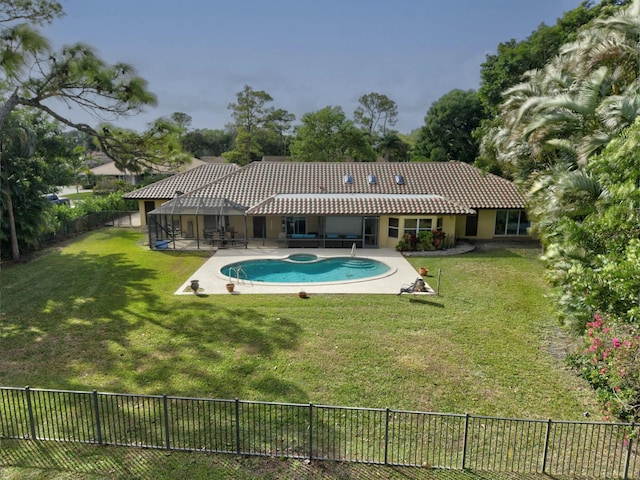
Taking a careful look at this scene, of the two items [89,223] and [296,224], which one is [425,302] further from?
[89,223]

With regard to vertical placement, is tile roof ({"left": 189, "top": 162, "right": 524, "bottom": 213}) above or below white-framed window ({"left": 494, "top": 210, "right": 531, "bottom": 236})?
above

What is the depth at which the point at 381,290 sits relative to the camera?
1800 centimetres

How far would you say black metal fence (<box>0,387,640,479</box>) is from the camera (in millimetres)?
7672

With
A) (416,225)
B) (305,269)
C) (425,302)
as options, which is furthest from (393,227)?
(425,302)

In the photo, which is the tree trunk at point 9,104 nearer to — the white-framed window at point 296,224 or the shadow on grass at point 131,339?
the shadow on grass at point 131,339

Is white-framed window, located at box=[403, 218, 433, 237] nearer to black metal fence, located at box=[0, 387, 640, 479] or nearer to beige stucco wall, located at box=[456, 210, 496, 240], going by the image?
beige stucco wall, located at box=[456, 210, 496, 240]

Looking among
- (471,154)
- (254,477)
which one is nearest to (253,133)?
(471,154)

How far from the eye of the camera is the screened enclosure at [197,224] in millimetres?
26000

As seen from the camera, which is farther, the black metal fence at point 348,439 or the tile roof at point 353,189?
the tile roof at point 353,189

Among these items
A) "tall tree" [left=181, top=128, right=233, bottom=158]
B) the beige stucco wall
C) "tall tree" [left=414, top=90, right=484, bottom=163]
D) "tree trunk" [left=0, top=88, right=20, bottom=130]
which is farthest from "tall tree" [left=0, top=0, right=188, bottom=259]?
"tall tree" [left=181, top=128, right=233, bottom=158]

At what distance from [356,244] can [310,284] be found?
8.88m

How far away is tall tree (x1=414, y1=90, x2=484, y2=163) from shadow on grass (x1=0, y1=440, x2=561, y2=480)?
41.0 metres

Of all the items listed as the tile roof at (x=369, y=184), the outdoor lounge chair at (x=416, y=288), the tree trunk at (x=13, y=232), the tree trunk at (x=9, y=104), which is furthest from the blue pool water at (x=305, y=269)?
the tree trunk at (x=13, y=232)

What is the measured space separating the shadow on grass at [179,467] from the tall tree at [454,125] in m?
41.0
